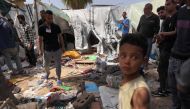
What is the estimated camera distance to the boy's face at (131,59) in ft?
6.61

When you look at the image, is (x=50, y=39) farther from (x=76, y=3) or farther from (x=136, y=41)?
(x=76, y=3)

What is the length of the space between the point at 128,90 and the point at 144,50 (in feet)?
0.92

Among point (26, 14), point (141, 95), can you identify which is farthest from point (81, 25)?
point (141, 95)

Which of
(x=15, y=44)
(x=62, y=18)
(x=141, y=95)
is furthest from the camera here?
(x=62, y=18)

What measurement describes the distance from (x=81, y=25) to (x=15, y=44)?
23.1 feet

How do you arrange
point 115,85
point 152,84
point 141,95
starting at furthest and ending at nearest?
point 152,84
point 115,85
point 141,95

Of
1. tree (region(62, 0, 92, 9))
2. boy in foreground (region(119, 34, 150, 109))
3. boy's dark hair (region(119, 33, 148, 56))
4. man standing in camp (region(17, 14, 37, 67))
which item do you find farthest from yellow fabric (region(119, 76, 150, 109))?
tree (region(62, 0, 92, 9))

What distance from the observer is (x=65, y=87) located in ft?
24.7

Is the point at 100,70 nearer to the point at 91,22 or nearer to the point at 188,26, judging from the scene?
the point at 188,26

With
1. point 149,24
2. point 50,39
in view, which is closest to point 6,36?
Answer: point 50,39

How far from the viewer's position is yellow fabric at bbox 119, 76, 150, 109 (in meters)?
1.95

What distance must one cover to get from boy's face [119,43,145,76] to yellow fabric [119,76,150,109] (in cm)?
7

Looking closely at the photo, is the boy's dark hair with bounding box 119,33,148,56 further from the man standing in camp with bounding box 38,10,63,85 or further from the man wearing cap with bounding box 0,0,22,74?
the man wearing cap with bounding box 0,0,22,74

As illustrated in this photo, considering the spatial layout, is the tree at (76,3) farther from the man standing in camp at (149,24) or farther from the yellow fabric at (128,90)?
the yellow fabric at (128,90)
